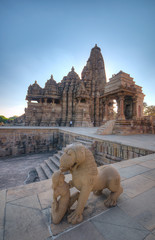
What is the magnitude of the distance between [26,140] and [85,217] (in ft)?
31.4

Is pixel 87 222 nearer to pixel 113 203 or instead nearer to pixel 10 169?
pixel 113 203

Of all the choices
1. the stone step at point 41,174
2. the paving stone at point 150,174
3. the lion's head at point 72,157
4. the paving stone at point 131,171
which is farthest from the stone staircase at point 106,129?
the lion's head at point 72,157

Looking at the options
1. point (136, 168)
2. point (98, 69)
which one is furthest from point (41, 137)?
point (98, 69)

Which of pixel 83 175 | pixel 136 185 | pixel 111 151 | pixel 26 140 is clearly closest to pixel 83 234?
pixel 83 175

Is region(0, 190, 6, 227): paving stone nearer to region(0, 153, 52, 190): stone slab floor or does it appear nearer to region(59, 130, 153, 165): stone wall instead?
region(0, 153, 52, 190): stone slab floor

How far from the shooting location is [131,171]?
101 inches

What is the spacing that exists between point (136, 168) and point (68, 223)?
217 cm

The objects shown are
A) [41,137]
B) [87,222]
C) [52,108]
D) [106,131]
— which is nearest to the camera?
[87,222]

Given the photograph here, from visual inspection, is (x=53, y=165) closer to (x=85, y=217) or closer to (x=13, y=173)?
(x=13, y=173)

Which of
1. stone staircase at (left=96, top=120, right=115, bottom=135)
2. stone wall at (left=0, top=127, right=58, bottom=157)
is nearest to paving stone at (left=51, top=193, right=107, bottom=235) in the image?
stone staircase at (left=96, top=120, right=115, bottom=135)

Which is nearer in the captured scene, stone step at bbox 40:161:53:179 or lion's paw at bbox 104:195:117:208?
lion's paw at bbox 104:195:117:208

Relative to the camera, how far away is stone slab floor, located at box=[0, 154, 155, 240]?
1.08m

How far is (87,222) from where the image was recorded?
123cm

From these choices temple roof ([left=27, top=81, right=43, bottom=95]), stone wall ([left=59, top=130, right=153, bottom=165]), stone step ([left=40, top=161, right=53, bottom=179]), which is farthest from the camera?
temple roof ([left=27, top=81, right=43, bottom=95])
